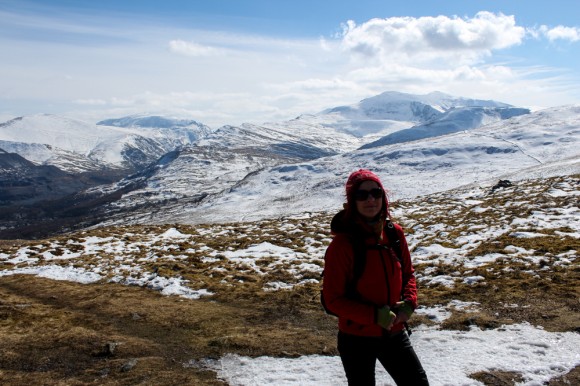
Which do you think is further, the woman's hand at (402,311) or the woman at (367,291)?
the woman's hand at (402,311)

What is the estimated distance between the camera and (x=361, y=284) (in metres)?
5.91

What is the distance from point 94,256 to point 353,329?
83.6 feet

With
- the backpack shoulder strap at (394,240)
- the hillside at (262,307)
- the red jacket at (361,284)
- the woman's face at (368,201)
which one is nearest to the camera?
the red jacket at (361,284)

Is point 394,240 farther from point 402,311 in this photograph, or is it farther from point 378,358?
point 378,358

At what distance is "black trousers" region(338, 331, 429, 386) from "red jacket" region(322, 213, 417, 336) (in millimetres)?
162

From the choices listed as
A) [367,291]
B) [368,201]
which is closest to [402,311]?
[367,291]

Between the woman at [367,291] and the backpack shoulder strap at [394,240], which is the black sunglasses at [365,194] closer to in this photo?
the woman at [367,291]

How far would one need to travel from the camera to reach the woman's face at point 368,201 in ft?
19.9

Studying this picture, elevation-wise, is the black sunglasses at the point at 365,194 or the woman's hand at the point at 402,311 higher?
the black sunglasses at the point at 365,194

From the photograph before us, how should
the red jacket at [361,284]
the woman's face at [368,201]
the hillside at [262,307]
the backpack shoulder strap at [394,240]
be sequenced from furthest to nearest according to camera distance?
the hillside at [262,307] < the backpack shoulder strap at [394,240] < the woman's face at [368,201] < the red jacket at [361,284]

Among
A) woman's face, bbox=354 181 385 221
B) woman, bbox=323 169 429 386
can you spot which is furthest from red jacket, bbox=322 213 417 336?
woman's face, bbox=354 181 385 221

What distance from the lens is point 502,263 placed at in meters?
18.5

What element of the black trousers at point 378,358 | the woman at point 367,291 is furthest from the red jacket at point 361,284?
the black trousers at point 378,358

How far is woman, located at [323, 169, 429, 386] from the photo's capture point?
5.84m
